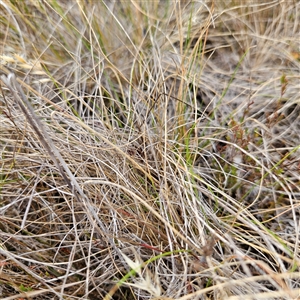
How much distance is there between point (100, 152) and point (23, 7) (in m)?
0.68

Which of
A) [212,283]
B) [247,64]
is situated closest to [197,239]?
[212,283]

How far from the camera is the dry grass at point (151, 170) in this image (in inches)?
33.3

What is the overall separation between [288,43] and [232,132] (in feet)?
1.54

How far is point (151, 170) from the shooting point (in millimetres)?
1034

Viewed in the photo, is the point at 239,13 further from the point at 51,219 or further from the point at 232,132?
the point at 51,219

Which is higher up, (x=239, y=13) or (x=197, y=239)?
(x=239, y=13)

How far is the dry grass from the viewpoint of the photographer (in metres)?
0.85

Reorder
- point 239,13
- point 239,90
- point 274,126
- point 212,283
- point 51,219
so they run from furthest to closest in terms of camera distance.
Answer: point 239,13 < point 239,90 < point 274,126 < point 51,219 < point 212,283

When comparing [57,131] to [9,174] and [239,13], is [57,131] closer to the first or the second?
[9,174]

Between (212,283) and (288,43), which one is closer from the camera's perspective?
(212,283)

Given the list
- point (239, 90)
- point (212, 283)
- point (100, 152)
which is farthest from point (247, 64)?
point (212, 283)

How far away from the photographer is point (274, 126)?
1.15m

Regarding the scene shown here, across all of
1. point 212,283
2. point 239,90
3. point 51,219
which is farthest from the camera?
point 239,90

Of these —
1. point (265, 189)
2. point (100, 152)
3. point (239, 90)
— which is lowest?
point (265, 189)
